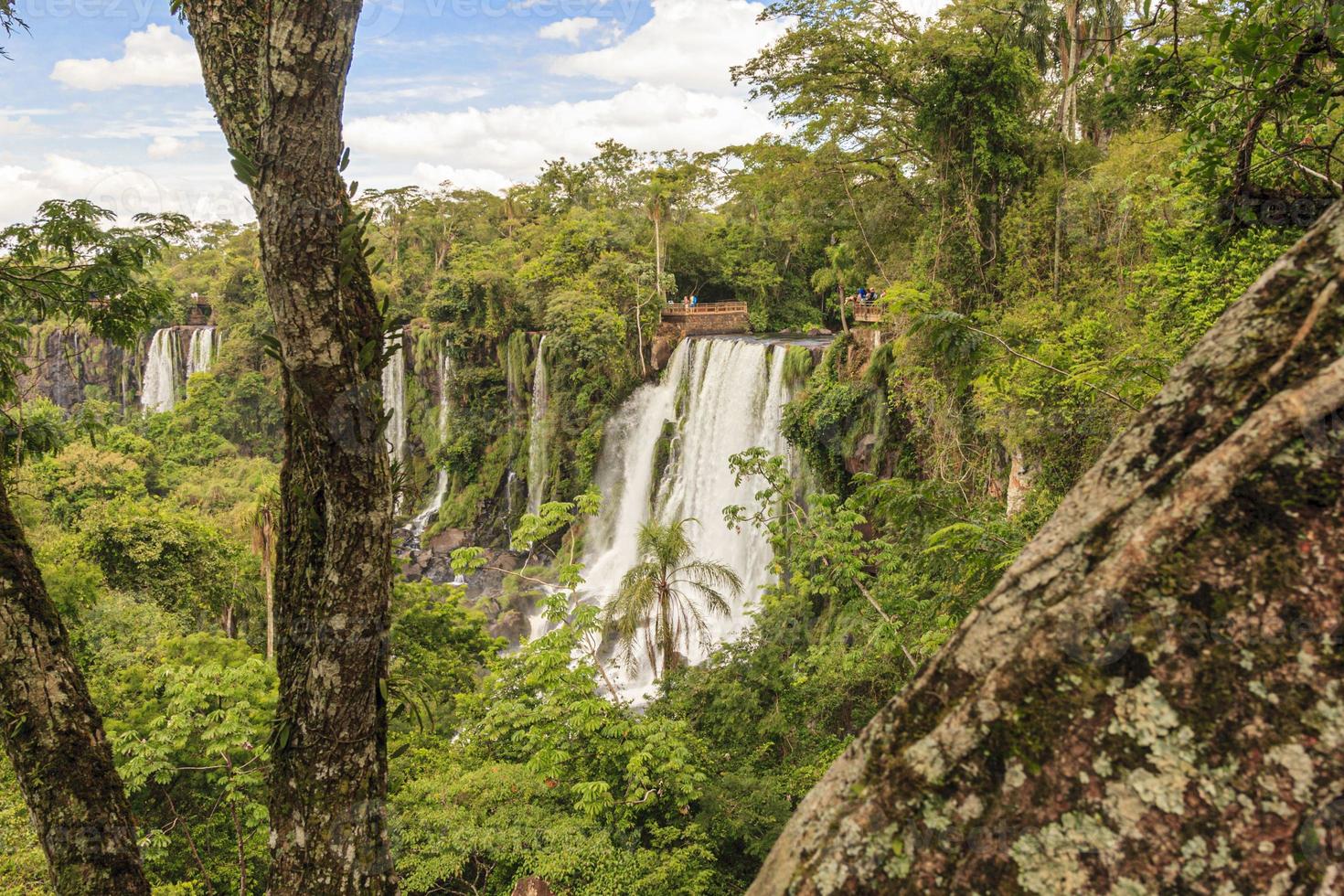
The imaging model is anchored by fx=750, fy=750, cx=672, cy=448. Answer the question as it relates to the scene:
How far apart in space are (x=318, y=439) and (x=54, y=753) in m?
1.75

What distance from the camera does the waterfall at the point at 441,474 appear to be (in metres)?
26.3

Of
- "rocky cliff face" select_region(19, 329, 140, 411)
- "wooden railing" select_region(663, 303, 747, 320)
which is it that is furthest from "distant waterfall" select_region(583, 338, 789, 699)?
"rocky cliff face" select_region(19, 329, 140, 411)

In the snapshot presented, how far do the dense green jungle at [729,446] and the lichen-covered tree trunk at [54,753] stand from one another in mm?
615

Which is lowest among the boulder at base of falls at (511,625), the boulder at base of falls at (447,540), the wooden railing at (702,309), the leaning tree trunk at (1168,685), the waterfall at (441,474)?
the boulder at base of falls at (511,625)

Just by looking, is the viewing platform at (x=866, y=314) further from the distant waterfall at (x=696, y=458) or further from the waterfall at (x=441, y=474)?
the waterfall at (x=441, y=474)

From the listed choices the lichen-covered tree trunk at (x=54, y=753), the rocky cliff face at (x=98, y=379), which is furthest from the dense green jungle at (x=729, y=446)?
the rocky cliff face at (x=98, y=379)

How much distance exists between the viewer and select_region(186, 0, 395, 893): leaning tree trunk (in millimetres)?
1974

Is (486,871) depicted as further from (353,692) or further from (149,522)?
(149,522)

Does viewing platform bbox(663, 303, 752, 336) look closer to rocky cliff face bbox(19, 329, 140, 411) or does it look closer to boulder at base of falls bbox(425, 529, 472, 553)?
boulder at base of falls bbox(425, 529, 472, 553)

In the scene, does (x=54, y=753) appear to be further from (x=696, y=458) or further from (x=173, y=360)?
(x=173, y=360)

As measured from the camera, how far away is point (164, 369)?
37250 millimetres

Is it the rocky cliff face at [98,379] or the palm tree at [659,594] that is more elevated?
the rocky cliff face at [98,379]

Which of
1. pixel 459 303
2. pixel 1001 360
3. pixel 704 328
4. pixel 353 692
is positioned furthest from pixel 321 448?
pixel 459 303

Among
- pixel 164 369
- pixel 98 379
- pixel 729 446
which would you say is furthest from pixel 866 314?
pixel 98 379
